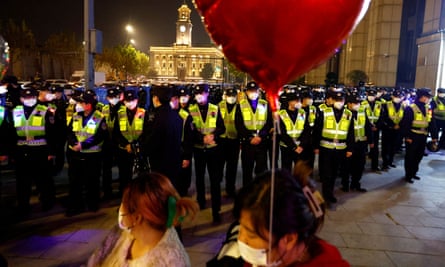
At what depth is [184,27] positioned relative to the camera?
4914 inches

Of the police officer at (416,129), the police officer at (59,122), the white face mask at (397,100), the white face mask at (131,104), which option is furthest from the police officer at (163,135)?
the white face mask at (397,100)

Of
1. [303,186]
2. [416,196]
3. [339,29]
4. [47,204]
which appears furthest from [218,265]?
[416,196]

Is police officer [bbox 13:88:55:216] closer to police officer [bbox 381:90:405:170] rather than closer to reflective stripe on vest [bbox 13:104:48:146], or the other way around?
reflective stripe on vest [bbox 13:104:48:146]

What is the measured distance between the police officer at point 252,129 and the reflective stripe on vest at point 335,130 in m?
1.09

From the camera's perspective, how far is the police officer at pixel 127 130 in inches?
269

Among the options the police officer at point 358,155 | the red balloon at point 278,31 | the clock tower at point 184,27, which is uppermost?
the clock tower at point 184,27

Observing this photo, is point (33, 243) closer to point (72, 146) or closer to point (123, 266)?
point (72, 146)

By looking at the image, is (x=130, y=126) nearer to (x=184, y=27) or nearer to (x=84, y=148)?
(x=84, y=148)

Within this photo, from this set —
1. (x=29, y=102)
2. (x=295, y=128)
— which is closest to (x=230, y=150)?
(x=295, y=128)

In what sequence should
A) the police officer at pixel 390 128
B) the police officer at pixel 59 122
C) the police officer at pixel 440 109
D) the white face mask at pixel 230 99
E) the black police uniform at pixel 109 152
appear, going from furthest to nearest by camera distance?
the police officer at pixel 440 109 < the police officer at pixel 390 128 < the white face mask at pixel 230 99 < the police officer at pixel 59 122 < the black police uniform at pixel 109 152

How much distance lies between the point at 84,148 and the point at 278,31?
17.3 ft

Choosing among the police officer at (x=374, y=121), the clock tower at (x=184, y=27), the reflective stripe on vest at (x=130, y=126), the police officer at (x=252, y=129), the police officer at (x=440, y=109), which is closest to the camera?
the reflective stripe on vest at (x=130, y=126)

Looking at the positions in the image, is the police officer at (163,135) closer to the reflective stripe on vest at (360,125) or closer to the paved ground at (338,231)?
the paved ground at (338,231)

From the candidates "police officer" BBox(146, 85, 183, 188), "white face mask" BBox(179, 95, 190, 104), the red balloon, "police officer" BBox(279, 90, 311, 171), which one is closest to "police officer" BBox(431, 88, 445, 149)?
"police officer" BBox(279, 90, 311, 171)
